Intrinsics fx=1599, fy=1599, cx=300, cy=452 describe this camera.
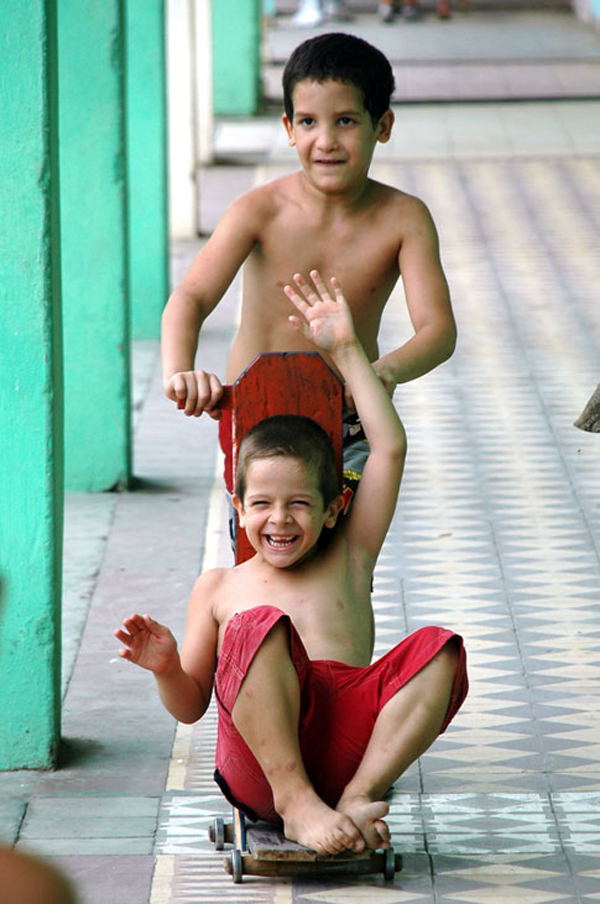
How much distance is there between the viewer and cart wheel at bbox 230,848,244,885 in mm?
3242

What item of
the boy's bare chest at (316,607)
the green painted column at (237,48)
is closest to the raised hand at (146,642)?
the boy's bare chest at (316,607)

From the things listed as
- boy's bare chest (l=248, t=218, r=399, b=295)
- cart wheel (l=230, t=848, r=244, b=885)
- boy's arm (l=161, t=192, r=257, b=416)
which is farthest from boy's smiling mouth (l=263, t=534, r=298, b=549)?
boy's bare chest (l=248, t=218, r=399, b=295)

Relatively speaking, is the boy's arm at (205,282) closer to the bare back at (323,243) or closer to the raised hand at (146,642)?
the bare back at (323,243)

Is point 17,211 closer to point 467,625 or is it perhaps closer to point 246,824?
point 246,824

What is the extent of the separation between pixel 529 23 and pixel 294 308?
24.6 meters

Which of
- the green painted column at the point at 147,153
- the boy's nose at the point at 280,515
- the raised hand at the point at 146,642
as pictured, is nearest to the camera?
the raised hand at the point at 146,642

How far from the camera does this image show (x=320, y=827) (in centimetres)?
308

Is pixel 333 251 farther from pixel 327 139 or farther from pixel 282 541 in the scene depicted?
pixel 282 541

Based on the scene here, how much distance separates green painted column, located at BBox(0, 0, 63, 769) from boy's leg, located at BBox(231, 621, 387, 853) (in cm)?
84

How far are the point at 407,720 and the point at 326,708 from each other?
7.5 inches

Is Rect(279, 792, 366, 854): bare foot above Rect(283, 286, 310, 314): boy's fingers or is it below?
below

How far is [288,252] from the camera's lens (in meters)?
3.84

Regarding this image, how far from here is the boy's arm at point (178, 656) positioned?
319 cm

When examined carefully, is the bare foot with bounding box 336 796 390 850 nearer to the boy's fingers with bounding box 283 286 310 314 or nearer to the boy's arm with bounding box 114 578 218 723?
the boy's arm with bounding box 114 578 218 723
